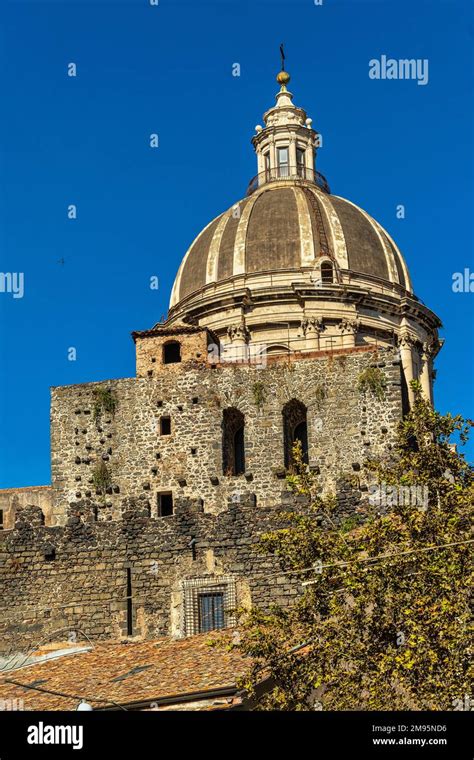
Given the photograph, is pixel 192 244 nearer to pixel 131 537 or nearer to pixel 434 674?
pixel 131 537

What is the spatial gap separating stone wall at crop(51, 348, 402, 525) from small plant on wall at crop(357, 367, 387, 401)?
0.14m

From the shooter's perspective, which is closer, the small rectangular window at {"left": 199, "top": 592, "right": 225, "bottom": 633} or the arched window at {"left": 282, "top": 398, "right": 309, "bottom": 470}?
the small rectangular window at {"left": 199, "top": 592, "right": 225, "bottom": 633}

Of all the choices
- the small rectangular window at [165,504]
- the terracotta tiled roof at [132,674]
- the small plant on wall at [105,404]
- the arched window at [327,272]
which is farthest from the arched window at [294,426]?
the arched window at [327,272]

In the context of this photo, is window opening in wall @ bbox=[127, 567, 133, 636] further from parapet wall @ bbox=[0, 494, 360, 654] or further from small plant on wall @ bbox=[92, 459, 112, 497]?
small plant on wall @ bbox=[92, 459, 112, 497]

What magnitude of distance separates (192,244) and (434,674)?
42.3 meters

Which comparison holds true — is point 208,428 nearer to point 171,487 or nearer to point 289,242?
point 171,487

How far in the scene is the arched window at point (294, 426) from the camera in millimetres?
43875

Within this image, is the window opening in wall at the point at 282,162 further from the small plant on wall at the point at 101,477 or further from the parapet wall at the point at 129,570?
the parapet wall at the point at 129,570

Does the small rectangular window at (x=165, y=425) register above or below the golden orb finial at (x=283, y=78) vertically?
→ below

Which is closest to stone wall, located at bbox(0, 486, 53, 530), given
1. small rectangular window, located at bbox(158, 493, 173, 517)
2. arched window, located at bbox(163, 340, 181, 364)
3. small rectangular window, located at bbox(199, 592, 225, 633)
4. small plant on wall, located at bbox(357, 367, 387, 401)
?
small rectangular window, located at bbox(158, 493, 173, 517)

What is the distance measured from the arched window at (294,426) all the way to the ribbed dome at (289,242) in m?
16.7

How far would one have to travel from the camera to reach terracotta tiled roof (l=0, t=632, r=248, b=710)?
3088cm

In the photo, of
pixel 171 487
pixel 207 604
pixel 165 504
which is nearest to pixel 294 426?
pixel 171 487

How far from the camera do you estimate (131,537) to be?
4247cm
